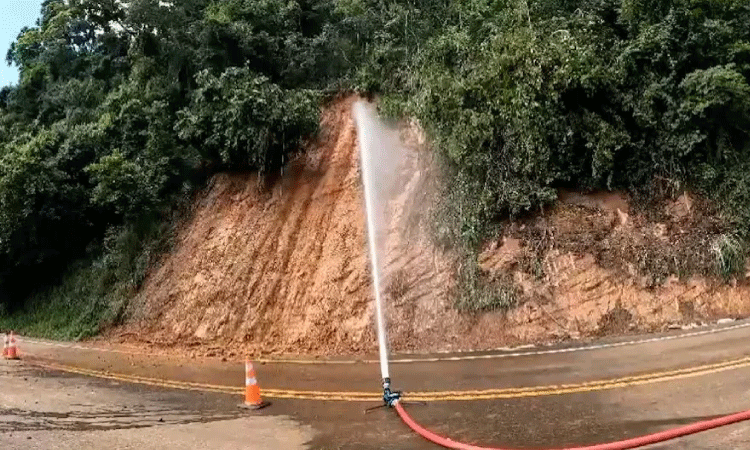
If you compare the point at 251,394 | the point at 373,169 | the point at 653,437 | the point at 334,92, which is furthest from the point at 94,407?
the point at 334,92

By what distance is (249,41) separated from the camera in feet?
64.5

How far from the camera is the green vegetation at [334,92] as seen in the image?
14.5 meters

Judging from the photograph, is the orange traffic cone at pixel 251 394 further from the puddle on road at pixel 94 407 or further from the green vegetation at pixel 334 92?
the green vegetation at pixel 334 92

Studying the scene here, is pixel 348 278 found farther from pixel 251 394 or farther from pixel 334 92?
pixel 334 92

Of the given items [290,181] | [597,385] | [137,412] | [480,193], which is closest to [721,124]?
[480,193]

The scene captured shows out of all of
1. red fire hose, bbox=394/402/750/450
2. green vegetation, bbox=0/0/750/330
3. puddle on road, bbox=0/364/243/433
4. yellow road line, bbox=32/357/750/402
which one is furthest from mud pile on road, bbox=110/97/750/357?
red fire hose, bbox=394/402/750/450

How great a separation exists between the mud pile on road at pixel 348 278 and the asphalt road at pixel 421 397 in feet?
3.91

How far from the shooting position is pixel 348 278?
1545cm

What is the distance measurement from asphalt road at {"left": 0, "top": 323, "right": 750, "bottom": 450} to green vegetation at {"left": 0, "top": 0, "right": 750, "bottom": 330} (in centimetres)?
334

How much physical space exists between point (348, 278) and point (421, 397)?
21.2ft

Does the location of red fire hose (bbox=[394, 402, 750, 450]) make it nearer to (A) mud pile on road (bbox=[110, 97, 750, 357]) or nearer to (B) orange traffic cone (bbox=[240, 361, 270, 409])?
(B) orange traffic cone (bbox=[240, 361, 270, 409])

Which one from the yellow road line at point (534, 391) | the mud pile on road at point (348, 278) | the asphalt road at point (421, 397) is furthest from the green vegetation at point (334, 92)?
the yellow road line at point (534, 391)

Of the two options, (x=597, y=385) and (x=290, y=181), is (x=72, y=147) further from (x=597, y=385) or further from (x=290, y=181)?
(x=597, y=385)

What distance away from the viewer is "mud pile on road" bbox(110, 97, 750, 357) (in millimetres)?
13258
